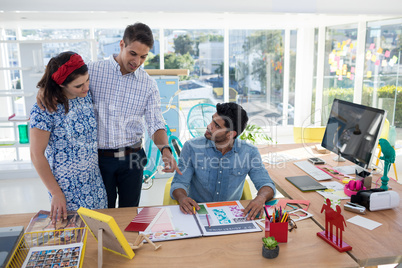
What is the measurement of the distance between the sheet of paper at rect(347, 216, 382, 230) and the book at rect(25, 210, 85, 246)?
1.28 m

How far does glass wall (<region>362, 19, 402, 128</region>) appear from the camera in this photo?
16.2 ft

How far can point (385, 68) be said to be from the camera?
5082 millimetres

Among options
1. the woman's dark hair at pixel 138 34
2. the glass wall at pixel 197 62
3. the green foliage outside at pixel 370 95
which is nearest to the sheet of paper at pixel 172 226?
the woman's dark hair at pixel 138 34

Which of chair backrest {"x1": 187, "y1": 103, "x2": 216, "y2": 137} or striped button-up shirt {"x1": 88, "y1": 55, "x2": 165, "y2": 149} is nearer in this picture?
striped button-up shirt {"x1": 88, "y1": 55, "x2": 165, "y2": 149}

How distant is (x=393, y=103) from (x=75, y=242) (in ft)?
15.8

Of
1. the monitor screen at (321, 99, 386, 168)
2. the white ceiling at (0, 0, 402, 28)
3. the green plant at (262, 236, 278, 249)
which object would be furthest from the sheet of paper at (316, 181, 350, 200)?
the white ceiling at (0, 0, 402, 28)

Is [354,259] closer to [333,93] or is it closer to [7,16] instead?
[7,16]

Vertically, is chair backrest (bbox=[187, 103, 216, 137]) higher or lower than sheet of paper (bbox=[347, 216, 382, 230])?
higher

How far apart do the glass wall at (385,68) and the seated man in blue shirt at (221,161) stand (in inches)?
145

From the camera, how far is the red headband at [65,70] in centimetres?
169

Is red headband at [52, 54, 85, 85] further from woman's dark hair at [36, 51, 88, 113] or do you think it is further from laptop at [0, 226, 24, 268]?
laptop at [0, 226, 24, 268]

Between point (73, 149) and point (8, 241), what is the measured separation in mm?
572

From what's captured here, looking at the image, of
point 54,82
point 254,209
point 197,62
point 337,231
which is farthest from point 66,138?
point 197,62

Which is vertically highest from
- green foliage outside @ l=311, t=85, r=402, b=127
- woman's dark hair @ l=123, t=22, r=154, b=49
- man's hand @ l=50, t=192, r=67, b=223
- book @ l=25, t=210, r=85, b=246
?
woman's dark hair @ l=123, t=22, r=154, b=49
